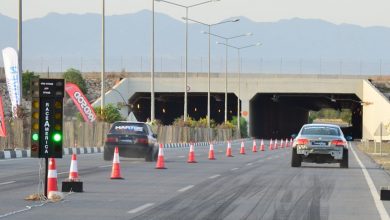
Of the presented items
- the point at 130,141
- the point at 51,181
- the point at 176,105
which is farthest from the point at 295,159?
the point at 176,105

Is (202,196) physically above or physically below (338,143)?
below

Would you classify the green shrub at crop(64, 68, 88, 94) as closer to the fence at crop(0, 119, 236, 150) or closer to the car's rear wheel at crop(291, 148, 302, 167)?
the fence at crop(0, 119, 236, 150)

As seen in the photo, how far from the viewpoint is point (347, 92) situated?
110000 mm

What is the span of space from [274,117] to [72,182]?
119 m

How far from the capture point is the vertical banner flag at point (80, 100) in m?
51.5

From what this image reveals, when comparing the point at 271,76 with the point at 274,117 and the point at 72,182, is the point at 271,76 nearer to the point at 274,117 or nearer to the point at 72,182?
the point at 274,117

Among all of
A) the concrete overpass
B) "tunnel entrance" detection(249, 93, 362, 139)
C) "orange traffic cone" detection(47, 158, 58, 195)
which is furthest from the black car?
"tunnel entrance" detection(249, 93, 362, 139)

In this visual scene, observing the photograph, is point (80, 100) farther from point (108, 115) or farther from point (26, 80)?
point (26, 80)

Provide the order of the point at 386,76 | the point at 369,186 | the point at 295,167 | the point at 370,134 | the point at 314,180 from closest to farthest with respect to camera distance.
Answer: the point at 369,186 < the point at 314,180 < the point at 295,167 < the point at 370,134 < the point at 386,76

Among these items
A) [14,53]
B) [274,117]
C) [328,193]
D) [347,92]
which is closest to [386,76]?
[347,92]

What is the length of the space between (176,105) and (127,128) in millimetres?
94853

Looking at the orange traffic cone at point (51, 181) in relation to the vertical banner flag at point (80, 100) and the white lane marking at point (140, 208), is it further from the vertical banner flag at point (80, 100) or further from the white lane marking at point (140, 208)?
the vertical banner flag at point (80, 100)

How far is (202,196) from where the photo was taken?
21.1 meters

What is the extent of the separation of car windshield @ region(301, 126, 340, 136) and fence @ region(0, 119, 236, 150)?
1388cm
